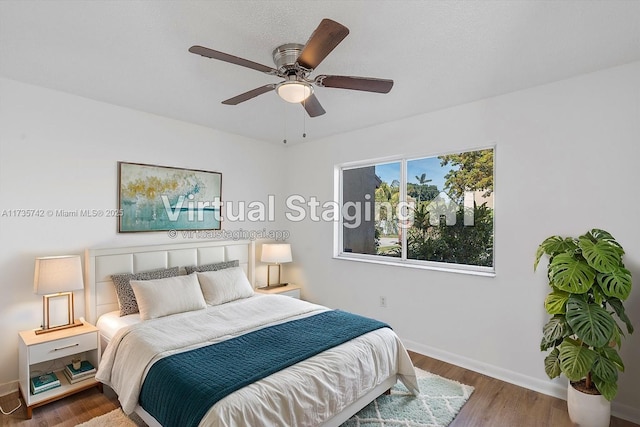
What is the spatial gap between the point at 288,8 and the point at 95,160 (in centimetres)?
244

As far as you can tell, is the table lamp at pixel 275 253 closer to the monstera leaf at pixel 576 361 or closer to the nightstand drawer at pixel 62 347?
the nightstand drawer at pixel 62 347

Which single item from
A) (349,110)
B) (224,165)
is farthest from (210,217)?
(349,110)

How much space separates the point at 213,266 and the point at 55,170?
5.47 feet

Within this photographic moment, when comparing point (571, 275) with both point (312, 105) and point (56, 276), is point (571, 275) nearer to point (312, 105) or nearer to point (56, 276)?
point (312, 105)

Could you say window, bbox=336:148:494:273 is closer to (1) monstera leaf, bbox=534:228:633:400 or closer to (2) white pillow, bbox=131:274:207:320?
(1) monstera leaf, bbox=534:228:633:400

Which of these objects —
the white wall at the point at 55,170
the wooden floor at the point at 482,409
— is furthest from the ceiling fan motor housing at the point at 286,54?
the wooden floor at the point at 482,409

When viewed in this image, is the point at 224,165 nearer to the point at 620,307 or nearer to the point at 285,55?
the point at 285,55

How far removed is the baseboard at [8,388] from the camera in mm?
2605

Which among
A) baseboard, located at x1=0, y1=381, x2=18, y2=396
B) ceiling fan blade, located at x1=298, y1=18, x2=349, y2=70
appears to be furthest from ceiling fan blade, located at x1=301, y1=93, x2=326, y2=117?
baseboard, located at x1=0, y1=381, x2=18, y2=396

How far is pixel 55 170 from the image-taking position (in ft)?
9.37

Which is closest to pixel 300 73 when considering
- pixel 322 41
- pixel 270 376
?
pixel 322 41

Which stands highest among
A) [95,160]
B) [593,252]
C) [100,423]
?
[95,160]

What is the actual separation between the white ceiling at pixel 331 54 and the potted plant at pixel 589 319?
51.4 inches

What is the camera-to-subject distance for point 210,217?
12.9 ft
